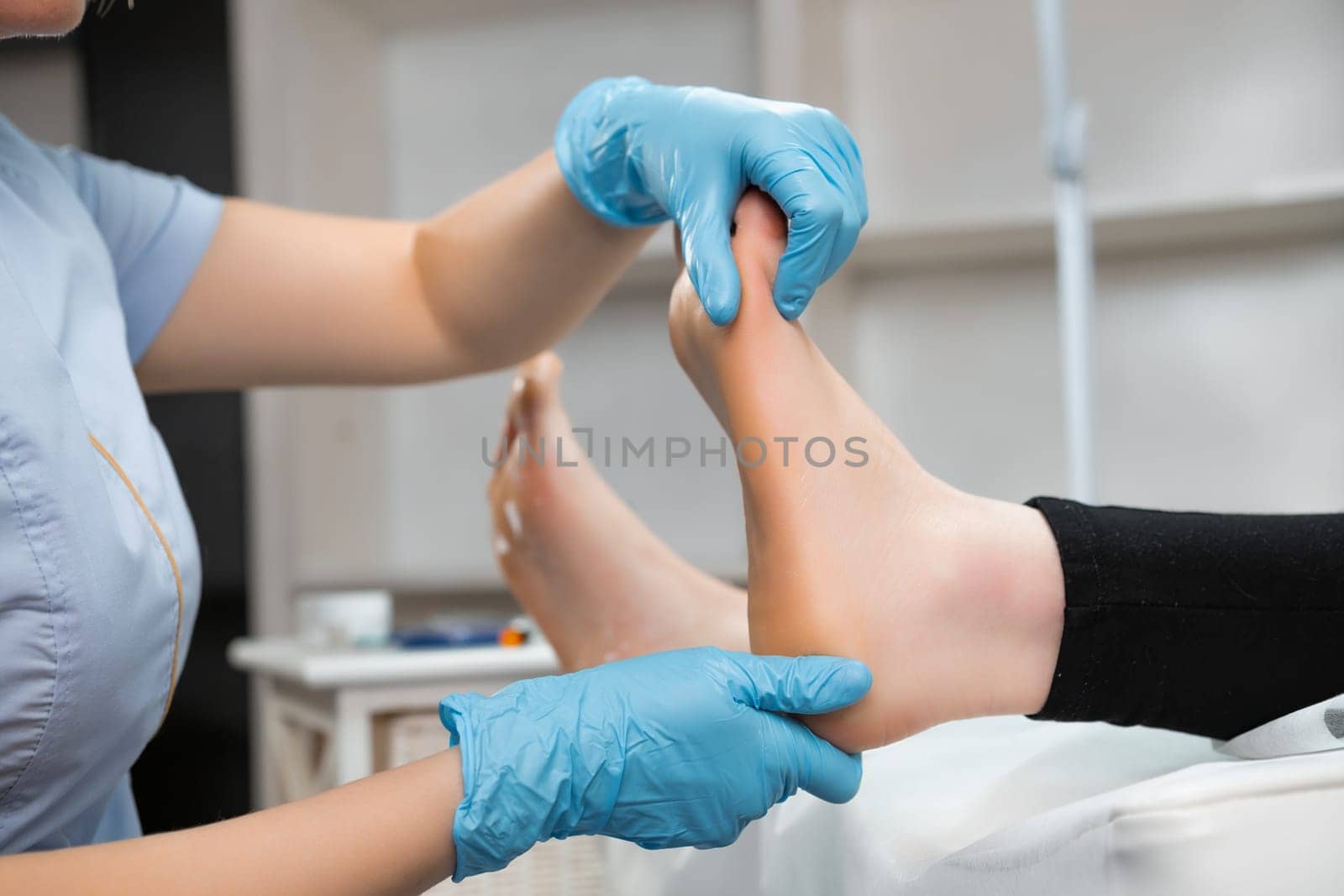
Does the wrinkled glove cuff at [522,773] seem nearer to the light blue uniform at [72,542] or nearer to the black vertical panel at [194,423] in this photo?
the light blue uniform at [72,542]

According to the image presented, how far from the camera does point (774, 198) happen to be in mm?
689

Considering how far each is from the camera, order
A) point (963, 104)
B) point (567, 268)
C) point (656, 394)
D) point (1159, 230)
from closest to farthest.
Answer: point (567, 268) < point (1159, 230) < point (963, 104) < point (656, 394)

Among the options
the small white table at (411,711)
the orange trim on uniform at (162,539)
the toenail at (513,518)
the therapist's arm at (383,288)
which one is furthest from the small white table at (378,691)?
the orange trim on uniform at (162,539)

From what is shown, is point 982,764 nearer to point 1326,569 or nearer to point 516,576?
point 1326,569

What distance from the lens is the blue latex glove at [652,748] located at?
59 cm

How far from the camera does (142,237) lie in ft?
2.95

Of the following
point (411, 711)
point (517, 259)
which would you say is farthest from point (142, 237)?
point (411, 711)

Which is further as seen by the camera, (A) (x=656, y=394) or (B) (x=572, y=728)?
(A) (x=656, y=394)

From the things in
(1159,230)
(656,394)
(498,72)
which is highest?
(498,72)

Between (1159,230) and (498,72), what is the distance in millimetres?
1300

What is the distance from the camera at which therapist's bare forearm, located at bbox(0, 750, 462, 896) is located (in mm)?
517

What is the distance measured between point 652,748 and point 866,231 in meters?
1.40

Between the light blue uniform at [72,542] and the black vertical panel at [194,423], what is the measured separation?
123 cm

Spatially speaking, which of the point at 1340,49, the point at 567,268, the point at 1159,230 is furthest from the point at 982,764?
the point at 1340,49
